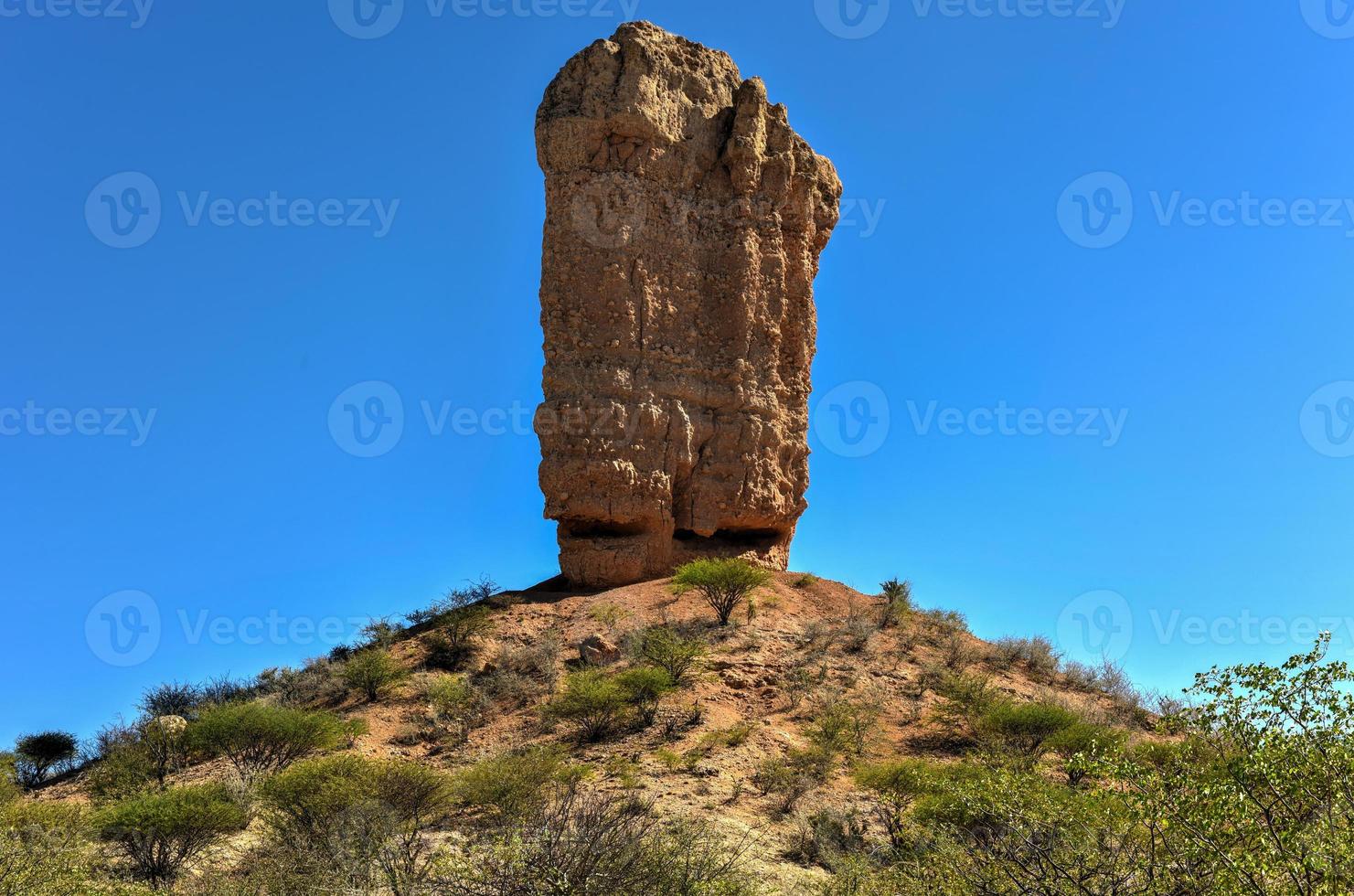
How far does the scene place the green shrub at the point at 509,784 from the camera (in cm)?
998

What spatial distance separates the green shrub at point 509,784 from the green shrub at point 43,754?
9.20m

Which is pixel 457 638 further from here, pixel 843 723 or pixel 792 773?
pixel 792 773

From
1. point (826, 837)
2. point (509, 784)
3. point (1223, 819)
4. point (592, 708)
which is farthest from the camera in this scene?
point (592, 708)

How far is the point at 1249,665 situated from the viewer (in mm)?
5887

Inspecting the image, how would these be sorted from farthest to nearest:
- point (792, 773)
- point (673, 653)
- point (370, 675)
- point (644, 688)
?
point (370, 675), point (673, 653), point (644, 688), point (792, 773)

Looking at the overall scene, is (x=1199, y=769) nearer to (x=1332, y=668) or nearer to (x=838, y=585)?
(x=1332, y=668)

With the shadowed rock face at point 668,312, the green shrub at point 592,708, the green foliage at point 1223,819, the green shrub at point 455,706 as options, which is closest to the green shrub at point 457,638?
the green shrub at point 455,706

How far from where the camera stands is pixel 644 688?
13.4 metres

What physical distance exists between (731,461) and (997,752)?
834 centimetres

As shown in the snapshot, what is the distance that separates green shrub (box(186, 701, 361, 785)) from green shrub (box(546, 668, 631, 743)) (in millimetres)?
2954

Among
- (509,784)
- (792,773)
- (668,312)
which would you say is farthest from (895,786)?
(668,312)

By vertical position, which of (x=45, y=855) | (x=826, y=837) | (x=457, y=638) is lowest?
(x=45, y=855)

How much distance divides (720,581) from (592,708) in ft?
14.3

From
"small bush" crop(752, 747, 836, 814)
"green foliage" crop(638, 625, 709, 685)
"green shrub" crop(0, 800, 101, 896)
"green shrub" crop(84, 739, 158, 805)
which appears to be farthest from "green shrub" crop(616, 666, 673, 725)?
"green shrub" crop(0, 800, 101, 896)
